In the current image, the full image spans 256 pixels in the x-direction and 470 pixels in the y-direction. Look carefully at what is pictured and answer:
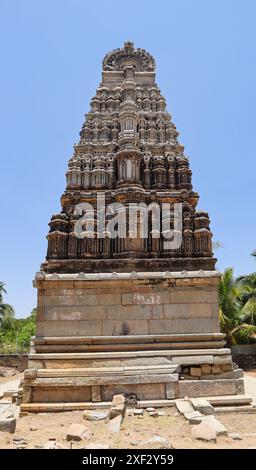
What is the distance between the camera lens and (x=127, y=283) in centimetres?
1230

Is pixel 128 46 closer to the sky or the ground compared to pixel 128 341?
closer to the sky

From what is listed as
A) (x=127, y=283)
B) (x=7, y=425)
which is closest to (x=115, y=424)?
(x=7, y=425)

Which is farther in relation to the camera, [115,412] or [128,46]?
[128,46]

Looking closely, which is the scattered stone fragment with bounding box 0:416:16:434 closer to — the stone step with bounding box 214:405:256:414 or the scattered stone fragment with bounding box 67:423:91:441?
the scattered stone fragment with bounding box 67:423:91:441

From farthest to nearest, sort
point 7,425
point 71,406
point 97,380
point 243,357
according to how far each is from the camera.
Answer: point 243,357, point 97,380, point 71,406, point 7,425

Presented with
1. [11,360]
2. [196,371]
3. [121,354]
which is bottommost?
[11,360]

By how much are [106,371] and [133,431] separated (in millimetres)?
3074

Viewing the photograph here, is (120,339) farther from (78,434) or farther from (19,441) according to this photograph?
(19,441)

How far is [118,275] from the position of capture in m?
12.2

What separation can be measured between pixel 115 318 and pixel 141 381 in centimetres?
208

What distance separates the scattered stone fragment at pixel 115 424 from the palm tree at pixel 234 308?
73.5ft

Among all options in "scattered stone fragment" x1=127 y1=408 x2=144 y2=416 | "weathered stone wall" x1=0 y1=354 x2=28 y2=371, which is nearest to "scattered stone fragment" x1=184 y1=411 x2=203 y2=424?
"scattered stone fragment" x1=127 y1=408 x2=144 y2=416

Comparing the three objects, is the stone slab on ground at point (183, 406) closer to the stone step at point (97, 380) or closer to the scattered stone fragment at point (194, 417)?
the scattered stone fragment at point (194, 417)
